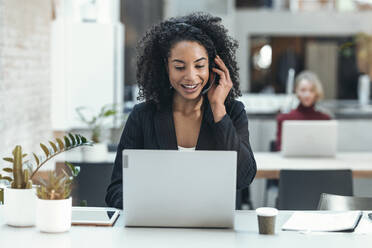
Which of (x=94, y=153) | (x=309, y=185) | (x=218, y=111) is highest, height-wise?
(x=218, y=111)

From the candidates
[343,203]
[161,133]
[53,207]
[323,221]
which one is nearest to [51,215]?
[53,207]

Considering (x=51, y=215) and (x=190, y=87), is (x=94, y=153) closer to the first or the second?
(x=190, y=87)

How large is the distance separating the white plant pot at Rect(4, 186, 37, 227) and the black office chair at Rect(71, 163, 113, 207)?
4.31ft

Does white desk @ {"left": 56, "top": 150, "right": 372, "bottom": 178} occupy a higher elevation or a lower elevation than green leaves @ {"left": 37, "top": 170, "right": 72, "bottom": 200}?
lower

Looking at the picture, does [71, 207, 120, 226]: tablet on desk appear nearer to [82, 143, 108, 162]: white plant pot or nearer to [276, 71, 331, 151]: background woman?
[82, 143, 108, 162]: white plant pot

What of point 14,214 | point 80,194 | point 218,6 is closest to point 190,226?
point 14,214

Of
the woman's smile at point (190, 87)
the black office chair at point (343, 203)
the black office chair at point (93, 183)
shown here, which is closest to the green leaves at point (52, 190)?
the woman's smile at point (190, 87)

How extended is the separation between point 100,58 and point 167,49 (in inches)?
129

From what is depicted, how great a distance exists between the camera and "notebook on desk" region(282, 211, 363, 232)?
233 centimetres

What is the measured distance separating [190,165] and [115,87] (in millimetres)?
3923

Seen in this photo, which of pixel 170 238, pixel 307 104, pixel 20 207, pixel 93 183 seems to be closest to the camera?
pixel 170 238

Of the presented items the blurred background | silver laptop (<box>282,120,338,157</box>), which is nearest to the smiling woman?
the blurred background

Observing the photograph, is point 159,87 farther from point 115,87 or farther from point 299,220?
point 115,87

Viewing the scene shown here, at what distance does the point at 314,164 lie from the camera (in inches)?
172
